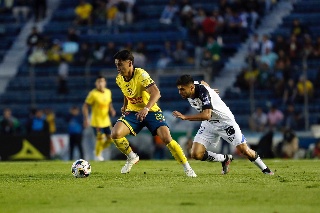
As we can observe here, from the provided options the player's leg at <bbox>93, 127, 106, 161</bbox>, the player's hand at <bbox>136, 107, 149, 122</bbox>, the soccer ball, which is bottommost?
the player's leg at <bbox>93, 127, 106, 161</bbox>

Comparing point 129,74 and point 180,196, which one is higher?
point 129,74

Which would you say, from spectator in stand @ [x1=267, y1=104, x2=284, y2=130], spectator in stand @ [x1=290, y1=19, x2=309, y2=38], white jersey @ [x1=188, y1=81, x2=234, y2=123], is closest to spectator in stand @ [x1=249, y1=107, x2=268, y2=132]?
spectator in stand @ [x1=267, y1=104, x2=284, y2=130]

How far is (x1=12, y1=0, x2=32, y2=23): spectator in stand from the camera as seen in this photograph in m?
45.2

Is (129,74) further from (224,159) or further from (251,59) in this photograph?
(251,59)

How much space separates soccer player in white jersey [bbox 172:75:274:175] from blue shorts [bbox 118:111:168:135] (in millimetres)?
890

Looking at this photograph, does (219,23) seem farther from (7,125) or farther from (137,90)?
(137,90)

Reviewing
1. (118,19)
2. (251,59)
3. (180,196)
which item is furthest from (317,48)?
(180,196)

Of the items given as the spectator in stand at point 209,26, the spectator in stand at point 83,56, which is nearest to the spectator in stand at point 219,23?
the spectator in stand at point 209,26

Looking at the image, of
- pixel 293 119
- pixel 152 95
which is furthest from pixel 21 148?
pixel 152 95

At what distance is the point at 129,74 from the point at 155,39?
20908 mm

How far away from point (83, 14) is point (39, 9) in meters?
2.54

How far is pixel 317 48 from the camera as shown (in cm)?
3631

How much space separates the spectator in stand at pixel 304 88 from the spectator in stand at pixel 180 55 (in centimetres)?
552

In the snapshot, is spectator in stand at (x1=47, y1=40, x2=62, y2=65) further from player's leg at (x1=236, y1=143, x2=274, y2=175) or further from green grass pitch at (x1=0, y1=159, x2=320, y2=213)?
player's leg at (x1=236, y1=143, x2=274, y2=175)
